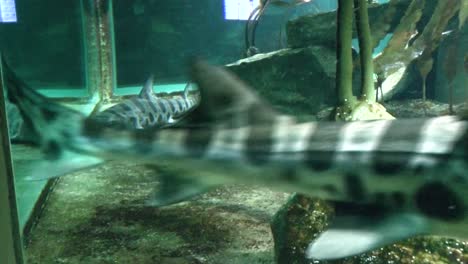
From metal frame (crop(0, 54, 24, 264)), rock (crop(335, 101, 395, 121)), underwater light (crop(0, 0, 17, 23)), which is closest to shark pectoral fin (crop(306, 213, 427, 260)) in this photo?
metal frame (crop(0, 54, 24, 264))

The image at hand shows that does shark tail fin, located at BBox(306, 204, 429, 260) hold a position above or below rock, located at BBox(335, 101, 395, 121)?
above

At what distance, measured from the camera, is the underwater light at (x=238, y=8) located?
32.6 feet

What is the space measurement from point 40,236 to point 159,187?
190 centimetres

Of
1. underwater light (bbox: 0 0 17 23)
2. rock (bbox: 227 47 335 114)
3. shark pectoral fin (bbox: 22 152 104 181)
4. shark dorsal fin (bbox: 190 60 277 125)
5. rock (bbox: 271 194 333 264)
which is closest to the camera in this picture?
shark dorsal fin (bbox: 190 60 277 125)

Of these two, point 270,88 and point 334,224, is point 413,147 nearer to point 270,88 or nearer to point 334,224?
point 334,224

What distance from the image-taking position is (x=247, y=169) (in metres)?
1.62

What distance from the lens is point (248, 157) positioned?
1.62 metres

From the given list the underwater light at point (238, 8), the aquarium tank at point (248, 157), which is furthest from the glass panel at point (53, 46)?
the underwater light at point (238, 8)

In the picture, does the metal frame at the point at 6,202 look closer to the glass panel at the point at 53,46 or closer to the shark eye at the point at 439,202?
the shark eye at the point at 439,202

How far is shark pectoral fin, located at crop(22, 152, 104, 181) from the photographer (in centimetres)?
196

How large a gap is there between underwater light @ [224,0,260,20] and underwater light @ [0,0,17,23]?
4840 mm

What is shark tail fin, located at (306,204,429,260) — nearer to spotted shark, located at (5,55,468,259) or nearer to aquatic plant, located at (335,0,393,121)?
spotted shark, located at (5,55,468,259)

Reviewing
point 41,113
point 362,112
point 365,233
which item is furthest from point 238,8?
point 365,233

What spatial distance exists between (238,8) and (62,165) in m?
8.43
